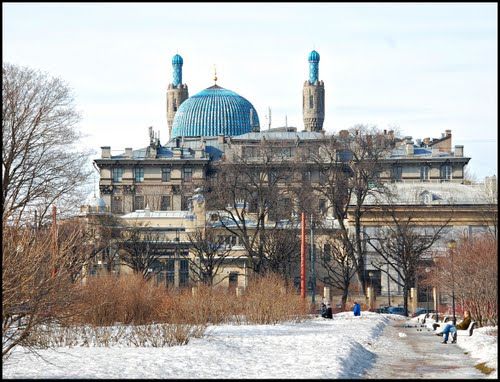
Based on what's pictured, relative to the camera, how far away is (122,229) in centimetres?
8612

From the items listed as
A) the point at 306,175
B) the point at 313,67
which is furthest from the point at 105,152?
the point at 306,175

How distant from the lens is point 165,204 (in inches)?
5027

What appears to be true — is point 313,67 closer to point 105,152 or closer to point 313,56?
point 313,56

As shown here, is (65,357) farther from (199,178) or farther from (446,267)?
(199,178)

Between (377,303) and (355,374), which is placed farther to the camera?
(377,303)

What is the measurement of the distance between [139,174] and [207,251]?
1979 inches

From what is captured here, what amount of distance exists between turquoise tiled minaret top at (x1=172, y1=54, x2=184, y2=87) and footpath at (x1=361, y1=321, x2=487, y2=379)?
5181 inches

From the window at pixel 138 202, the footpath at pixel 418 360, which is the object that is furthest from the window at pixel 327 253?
the window at pixel 138 202

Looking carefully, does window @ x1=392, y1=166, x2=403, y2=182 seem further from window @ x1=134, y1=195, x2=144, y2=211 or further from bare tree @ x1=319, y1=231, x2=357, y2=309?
bare tree @ x1=319, y1=231, x2=357, y2=309

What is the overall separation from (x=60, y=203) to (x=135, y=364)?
1169 inches

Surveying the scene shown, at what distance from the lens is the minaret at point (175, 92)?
570 feet

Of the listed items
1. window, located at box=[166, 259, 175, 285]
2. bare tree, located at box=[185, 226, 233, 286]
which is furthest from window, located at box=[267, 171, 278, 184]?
window, located at box=[166, 259, 175, 285]

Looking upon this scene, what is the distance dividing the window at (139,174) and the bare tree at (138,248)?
135 ft

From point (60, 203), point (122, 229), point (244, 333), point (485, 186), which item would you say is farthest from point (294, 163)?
point (244, 333)
